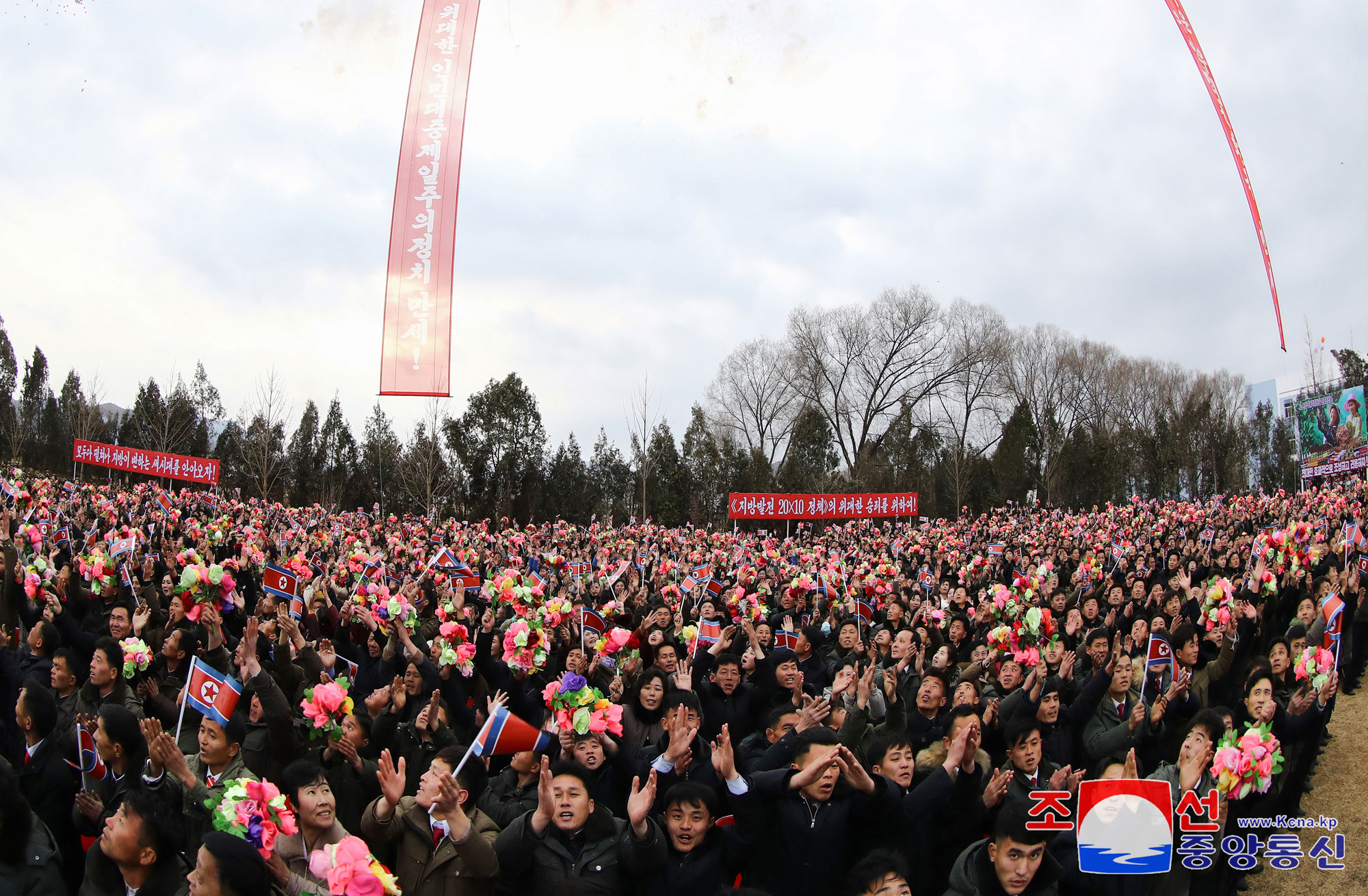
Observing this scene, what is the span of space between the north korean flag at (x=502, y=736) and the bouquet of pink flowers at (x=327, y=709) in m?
0.91

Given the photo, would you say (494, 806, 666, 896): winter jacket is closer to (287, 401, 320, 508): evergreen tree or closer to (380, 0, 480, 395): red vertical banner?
(380, 0, 480, 395): red vertical banner

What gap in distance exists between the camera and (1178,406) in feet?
188

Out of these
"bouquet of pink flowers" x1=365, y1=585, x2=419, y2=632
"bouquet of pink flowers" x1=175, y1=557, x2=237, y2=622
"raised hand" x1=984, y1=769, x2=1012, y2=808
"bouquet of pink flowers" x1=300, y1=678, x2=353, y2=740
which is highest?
"bouquet of pink flowers" x1=175, y1=557, x2=237, y2=622

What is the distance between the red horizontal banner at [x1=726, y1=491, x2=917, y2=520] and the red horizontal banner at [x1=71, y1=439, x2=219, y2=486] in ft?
64.9

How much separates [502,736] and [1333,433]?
4403 cm

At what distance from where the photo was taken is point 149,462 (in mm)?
31250

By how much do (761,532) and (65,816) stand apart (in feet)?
104

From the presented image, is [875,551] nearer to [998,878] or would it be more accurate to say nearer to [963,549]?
[963,549]

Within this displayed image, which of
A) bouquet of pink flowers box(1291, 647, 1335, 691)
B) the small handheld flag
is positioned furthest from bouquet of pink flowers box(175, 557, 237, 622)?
bouquet of pink flowers box(1291, 647, 1335, 691)

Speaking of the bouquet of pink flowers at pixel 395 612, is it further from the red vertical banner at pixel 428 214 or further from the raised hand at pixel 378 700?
the red vertical banner at pixel 428 214

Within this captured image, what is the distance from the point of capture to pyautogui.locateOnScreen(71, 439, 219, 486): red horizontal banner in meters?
30.8

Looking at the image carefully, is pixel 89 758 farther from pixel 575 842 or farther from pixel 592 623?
pixel 592 623

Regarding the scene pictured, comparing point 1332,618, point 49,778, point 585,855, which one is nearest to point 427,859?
point 585,855

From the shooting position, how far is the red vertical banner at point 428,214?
11164mm
